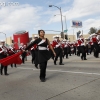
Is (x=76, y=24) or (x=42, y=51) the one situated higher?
(x=76, y=24)

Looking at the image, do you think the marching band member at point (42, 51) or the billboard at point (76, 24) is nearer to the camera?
the marching band member at point (42, 51)

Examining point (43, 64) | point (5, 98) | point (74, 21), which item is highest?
point (74, 21)

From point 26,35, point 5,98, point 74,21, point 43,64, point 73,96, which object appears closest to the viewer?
point 73,96

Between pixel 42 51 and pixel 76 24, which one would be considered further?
pixel 76 24

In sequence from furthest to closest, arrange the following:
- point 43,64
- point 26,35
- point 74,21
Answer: point 74,21, point 26,35, point 43,64

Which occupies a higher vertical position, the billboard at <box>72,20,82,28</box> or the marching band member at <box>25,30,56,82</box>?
the billboard at <box>72,20,82,28</box>

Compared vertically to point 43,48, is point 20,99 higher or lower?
lower

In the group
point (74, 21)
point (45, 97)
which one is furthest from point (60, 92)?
point (74, 21)

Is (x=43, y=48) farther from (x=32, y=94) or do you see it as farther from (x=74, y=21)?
(x=74, y=21)

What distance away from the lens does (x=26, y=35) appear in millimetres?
40531

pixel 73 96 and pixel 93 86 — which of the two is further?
pixel 93 86

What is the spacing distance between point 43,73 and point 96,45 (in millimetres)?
8960

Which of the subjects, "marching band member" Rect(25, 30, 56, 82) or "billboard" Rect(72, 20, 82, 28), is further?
"billboard" Rect(72, 20, 82, 28)

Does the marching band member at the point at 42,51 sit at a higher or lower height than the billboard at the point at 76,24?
lower
